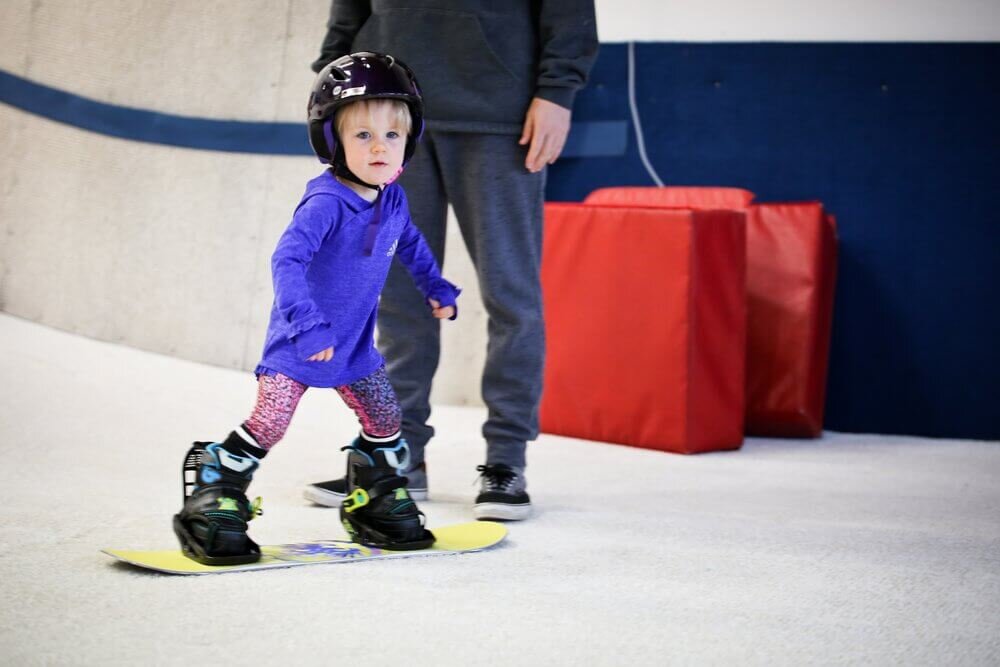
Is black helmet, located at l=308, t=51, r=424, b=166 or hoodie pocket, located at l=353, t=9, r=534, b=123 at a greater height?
hoodie pocket, located at l=353, t=9, r=534, b=123

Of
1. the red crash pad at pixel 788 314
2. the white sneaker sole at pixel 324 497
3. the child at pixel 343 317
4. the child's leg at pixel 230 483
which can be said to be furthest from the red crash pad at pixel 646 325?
the child's leg at pixel 230 483

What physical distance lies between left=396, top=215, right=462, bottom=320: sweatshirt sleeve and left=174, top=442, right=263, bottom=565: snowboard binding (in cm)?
38

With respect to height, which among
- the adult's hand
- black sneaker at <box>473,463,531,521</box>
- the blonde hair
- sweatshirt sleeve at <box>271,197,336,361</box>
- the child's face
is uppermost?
the adult's hand

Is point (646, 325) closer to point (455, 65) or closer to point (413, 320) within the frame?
→ point (413, 320)

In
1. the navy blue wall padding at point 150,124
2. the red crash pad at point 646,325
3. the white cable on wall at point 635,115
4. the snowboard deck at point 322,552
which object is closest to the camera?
the snowboard deck at point 322,552

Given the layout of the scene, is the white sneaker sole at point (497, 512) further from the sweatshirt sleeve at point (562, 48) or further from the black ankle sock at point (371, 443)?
the sweatshirt sleeve at point (562, 48)

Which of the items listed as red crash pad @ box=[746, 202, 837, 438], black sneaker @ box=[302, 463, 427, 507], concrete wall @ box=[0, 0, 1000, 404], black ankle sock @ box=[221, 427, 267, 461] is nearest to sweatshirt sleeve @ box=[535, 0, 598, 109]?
black sneaker @ box=[302, 463, 427, 507]

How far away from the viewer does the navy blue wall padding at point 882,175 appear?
10.6ft

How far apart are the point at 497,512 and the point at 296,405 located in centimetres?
46

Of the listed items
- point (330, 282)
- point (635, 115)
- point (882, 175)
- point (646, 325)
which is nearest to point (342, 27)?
point (330, 282)

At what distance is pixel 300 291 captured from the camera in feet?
4.96

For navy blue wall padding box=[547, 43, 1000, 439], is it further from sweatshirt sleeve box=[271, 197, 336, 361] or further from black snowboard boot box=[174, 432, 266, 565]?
black snowboard boot box=[174, 432, 266, 565]

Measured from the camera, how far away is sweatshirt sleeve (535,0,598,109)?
2.01 meters

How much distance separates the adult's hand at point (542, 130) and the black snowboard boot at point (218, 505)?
0.74m
